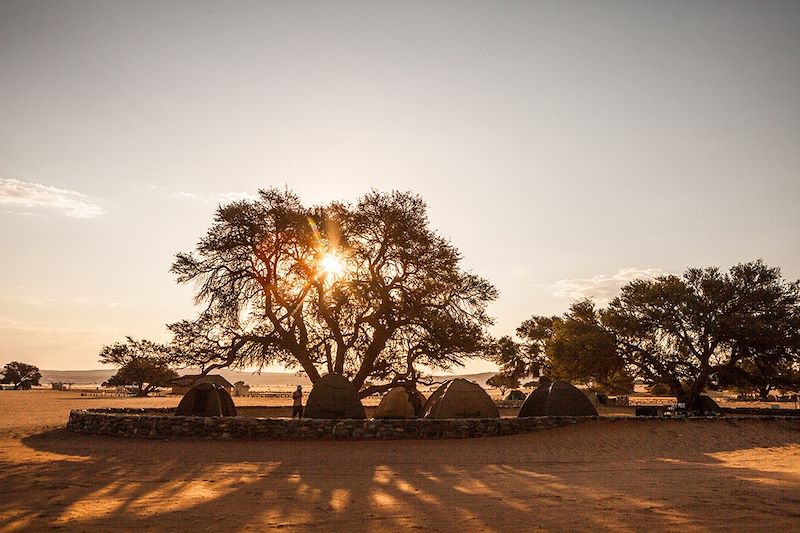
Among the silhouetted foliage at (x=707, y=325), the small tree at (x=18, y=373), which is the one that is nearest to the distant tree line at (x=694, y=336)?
the silhouetted foliage at (x=707, y=325)

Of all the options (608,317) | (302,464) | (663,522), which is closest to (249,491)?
(302,464)

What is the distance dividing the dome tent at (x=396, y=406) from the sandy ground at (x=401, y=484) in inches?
278

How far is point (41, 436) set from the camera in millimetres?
20219

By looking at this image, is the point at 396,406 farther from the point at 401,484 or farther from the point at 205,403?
the point at 401,484

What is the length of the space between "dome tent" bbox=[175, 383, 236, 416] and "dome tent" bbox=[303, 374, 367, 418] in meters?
4.18

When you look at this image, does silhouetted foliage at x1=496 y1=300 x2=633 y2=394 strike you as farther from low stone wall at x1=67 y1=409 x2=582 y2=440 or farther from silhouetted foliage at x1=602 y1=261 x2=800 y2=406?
low stone wall at x1=67 y1=409 x2=582 y2=440

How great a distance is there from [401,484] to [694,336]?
31867mm

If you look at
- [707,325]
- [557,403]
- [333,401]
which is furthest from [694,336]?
[333,401]

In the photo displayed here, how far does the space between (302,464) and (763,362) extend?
34627mm

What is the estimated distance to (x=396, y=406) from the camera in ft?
86.9

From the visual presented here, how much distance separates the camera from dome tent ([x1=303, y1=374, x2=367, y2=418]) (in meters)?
22.2

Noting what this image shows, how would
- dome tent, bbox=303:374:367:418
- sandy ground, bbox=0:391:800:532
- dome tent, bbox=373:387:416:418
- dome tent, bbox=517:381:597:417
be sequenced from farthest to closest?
1. dome tent, bbox=373:387:416:418
2. dome tent, bbox=517:381:597:417
3. dome tent, bbox=303:374:367:418
4. sandy ground, bbox=0:391:800:532

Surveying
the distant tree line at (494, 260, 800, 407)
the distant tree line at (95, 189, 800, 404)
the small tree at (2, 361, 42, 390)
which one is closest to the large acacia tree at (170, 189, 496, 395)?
the distant tree line at (95, 189, 800, 404)

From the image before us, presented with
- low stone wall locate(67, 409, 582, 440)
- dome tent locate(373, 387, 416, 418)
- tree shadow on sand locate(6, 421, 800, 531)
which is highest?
dome tent locate(373, 387, 416, 418)
